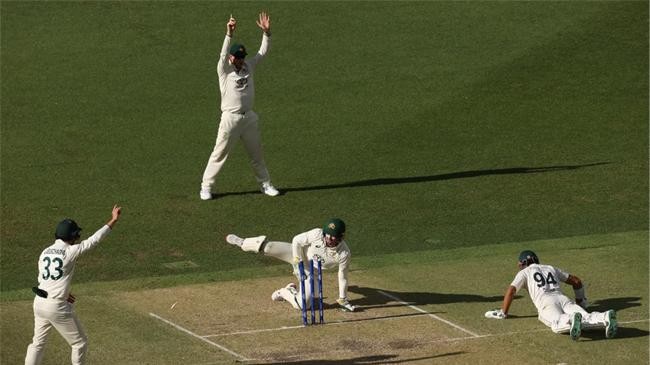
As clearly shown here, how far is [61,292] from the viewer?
1888cm

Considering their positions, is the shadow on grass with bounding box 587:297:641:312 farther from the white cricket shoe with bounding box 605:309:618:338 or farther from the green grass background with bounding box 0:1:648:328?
the green grass background with bounding box 0:1:648:328

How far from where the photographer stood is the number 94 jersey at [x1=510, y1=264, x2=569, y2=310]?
21875mm

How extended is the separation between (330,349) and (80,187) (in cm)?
1004

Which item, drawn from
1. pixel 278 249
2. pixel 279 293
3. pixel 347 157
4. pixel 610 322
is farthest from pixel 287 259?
pixel 347 157

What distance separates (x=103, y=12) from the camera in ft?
126

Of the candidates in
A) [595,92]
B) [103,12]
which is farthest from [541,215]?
[103,12]

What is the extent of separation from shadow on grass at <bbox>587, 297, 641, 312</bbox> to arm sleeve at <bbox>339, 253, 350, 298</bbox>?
4.06 meters

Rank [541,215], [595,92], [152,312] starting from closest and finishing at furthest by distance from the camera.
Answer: [152,312] → [541,215] → [595,92]

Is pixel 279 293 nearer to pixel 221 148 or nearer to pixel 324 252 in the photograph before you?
pixel 324 252

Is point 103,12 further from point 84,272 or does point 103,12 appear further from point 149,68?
point 84,272

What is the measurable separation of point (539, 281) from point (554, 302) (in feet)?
1.38

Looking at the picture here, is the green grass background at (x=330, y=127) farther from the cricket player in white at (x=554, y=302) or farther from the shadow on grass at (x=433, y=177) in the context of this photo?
the cricket player in white at (x=554, y=302)

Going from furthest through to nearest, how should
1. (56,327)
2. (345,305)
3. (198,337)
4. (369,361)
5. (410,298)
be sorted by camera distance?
(410,298) < (345,305) < (198,337) < (369,361) < (56,327)

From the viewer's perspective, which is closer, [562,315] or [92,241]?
[92,241]
